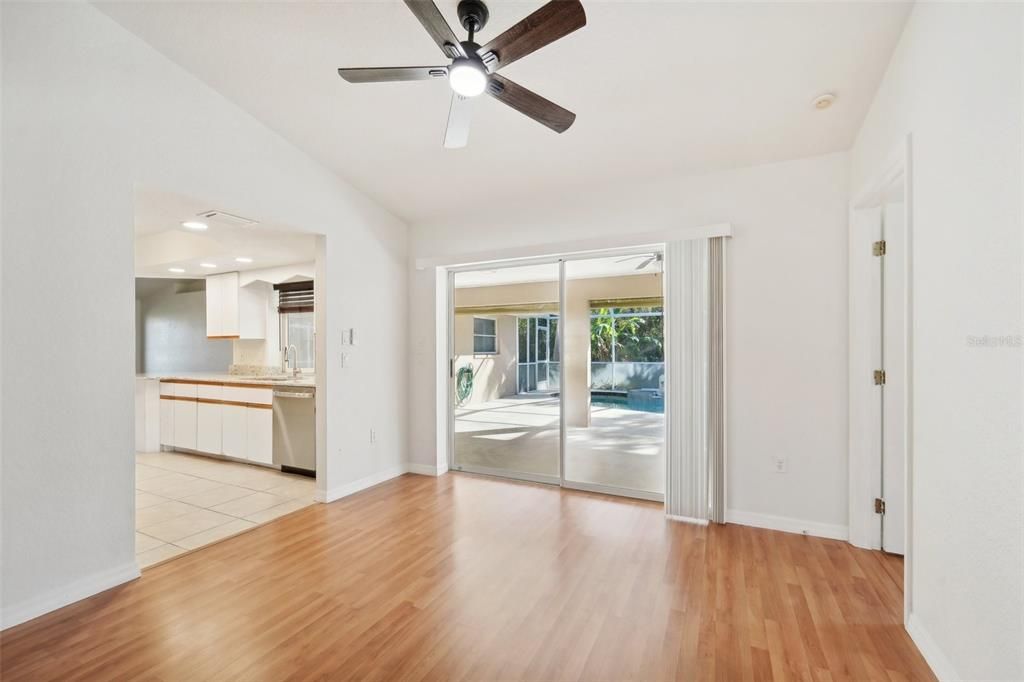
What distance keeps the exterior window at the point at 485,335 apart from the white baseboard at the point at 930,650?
11.5 ft

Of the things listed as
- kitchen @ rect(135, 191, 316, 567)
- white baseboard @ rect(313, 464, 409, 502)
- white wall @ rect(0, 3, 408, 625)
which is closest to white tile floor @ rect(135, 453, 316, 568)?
kitchen @ rect(135, 191, 316, 567)

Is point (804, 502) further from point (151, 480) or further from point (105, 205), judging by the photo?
point (151, 480)

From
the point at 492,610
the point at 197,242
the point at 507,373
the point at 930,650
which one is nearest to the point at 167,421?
the point at 197,242

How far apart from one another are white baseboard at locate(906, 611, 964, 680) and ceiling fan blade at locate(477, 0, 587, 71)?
9.05 feet

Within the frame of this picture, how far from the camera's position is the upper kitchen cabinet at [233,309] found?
5.74 metres

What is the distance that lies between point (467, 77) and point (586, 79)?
41.2 inches

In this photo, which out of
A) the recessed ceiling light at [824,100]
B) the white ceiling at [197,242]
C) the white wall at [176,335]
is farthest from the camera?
the white wall at [176,335]

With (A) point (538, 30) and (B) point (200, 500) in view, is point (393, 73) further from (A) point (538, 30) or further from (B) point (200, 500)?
(B) point (200, 500)

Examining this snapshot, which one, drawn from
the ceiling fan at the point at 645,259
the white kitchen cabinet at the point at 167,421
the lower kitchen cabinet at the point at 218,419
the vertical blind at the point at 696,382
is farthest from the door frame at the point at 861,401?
the white kitchen cabinet at the point at 167,421

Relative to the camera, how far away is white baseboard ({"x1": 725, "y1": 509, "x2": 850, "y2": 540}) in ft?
9.93

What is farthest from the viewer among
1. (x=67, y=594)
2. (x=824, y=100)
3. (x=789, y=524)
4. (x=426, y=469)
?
(x=426, y=469)

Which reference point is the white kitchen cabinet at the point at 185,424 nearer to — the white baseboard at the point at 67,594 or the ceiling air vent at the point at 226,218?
the ceiling air vent at the point at 226,218

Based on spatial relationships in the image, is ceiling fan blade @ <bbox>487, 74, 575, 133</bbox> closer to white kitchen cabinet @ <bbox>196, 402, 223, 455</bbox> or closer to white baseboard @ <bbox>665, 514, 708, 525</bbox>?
white baseboard @ <bbox>665, 514, 708, 525</bbox>

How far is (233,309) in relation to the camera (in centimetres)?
575
